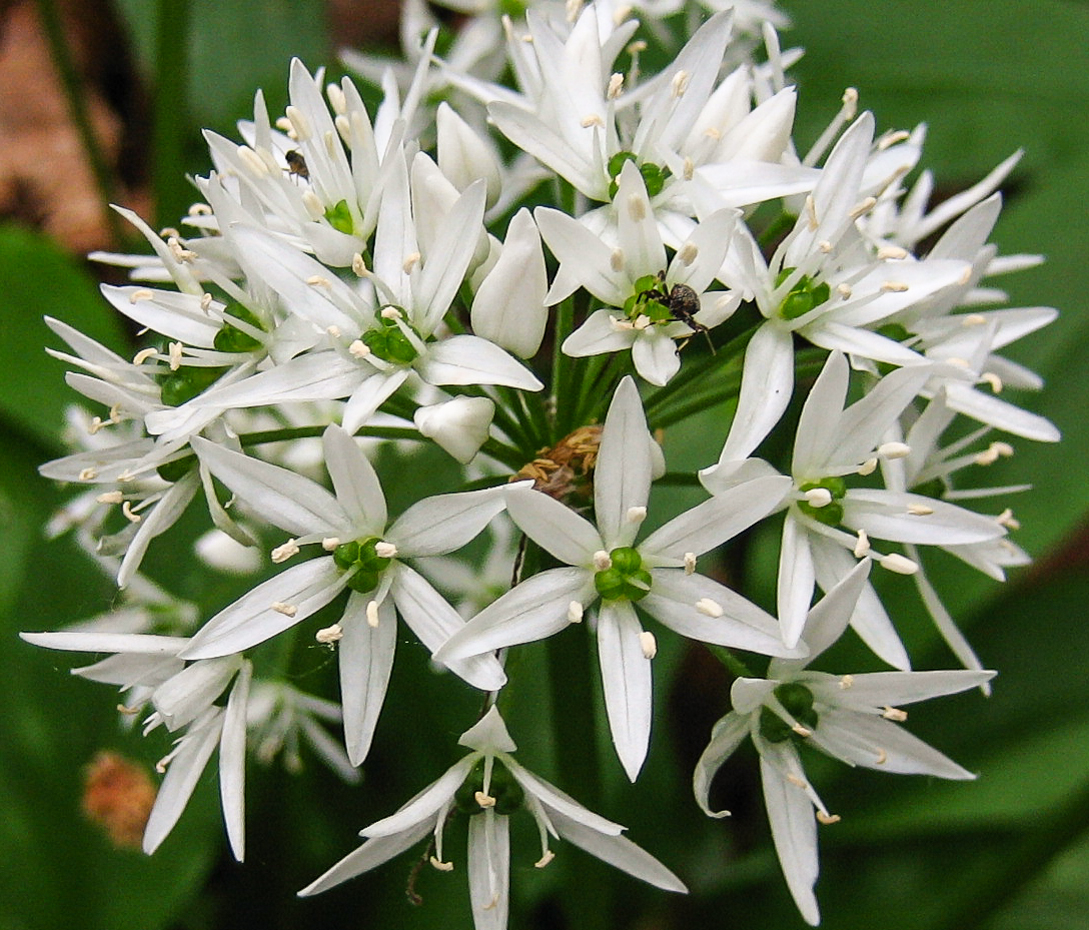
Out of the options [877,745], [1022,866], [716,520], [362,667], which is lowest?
[1022,866]

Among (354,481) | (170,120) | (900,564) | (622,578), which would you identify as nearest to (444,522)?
(354,481)

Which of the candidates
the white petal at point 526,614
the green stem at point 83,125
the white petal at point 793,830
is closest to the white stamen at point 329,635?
the white petal at point 526,614

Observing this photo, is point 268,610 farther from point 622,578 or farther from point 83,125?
point 83,125

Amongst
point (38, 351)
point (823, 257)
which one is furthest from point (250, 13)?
point (823, 257)

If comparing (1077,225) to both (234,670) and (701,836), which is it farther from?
(234,670)

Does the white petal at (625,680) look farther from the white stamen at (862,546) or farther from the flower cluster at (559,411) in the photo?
the white stamen at (862,546)

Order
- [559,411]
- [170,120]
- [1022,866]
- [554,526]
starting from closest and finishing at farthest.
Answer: [554,526] < [559,411] < [1022,866] < [170,120]

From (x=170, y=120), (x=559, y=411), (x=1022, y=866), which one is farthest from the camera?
(x=170, y=120)
